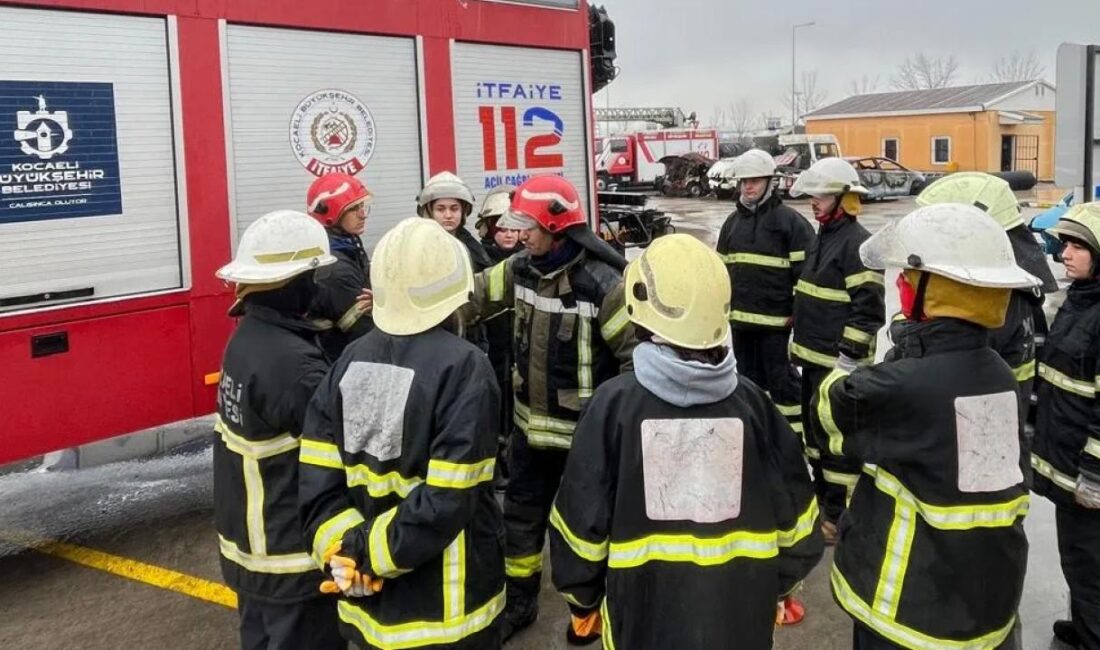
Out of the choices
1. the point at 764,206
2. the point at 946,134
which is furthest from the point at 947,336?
the point at 946,134

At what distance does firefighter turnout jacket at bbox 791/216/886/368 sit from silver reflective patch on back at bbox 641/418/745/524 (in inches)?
82.8

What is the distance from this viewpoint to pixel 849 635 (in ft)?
11.1

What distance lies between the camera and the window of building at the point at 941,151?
38.1m

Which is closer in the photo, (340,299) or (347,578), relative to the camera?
(347,578)

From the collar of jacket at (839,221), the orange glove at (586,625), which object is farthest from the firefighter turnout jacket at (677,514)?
the collar of jacket at (839,221)

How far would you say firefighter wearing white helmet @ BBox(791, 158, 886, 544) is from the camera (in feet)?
13.0

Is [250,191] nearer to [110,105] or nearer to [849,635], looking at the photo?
[110,105]

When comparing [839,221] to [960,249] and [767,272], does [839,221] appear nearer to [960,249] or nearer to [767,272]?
[767,272]

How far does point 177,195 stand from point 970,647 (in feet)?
11.5

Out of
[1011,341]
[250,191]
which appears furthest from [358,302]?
[1011,341]

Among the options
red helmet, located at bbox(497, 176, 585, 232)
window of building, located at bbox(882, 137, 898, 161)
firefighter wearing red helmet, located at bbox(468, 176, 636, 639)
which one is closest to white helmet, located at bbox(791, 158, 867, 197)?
firefighter wearing red helmet, located at bbox(468, 176, 636, 639)

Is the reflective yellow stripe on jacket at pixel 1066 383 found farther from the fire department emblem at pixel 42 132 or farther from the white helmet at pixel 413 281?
the fire department emblem at pixel 42 132

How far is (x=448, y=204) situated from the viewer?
4449mm

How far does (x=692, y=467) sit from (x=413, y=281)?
76 cm
